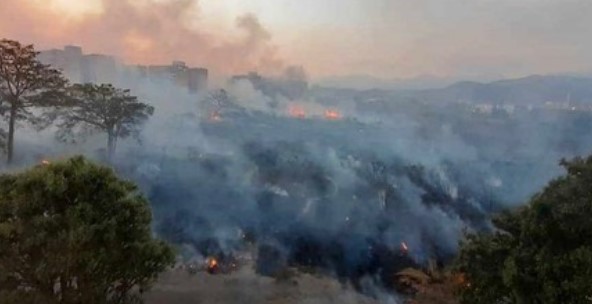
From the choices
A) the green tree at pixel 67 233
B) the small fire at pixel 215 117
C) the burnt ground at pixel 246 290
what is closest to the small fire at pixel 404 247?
the burnt ground at pixel 246 290

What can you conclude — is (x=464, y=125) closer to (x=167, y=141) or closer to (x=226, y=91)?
(x=226, y=91)

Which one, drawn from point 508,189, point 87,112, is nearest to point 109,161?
point 87,112

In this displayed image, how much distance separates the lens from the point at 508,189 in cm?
3111

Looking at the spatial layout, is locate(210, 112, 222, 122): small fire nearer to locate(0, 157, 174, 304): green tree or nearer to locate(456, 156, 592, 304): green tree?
locate(0, 157, 174, 304): green tree

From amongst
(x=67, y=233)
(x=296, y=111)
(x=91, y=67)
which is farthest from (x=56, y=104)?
(x=296, y=111)

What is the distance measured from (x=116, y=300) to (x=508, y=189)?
1051 inches

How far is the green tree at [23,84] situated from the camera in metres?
23.3

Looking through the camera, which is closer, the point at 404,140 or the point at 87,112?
the point at 87,112

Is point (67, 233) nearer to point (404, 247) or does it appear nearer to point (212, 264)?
point (212, 264)

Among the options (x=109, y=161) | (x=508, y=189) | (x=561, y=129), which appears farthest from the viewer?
(x=561, y=129)

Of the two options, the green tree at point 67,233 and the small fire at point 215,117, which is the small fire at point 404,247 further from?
the small fire at point 215,117

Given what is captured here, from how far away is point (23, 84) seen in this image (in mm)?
23844

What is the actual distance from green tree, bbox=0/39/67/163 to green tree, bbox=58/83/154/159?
113 cm

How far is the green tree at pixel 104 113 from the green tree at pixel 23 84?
3.69 feet
